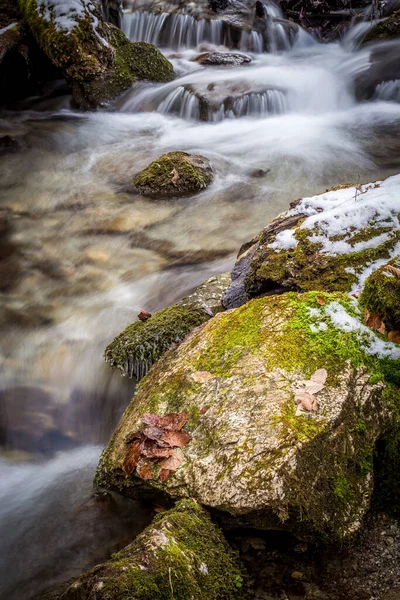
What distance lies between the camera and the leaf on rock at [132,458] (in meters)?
2.67

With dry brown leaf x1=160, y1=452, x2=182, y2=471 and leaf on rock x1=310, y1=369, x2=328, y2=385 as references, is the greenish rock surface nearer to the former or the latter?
dry brown leaf x1=160, y1=452, x2=182, y2=471

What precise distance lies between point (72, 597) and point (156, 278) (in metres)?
4.44

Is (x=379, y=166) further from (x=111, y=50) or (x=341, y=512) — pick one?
(x=341, y=512)

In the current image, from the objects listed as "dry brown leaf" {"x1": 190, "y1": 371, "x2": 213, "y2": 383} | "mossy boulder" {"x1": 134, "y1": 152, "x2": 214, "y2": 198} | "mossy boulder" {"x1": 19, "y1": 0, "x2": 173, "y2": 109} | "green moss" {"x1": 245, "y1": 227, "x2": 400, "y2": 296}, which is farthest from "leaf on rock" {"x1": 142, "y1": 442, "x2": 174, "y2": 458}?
"mossy boulder" {"x1": 19, "y1": 0, "x2": 173, "y2": 109}

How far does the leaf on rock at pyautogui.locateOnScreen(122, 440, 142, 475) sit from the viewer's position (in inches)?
105

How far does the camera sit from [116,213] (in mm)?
7695

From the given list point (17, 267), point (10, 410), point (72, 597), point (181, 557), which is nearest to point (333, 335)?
point (181, 557)

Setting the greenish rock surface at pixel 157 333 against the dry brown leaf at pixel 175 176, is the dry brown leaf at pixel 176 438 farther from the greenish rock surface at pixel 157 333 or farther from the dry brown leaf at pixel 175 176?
the dry brown leaf at pixel 175 176

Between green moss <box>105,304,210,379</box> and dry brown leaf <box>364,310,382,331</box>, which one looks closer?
dry brown leaf <box>364,310,382,331</box>

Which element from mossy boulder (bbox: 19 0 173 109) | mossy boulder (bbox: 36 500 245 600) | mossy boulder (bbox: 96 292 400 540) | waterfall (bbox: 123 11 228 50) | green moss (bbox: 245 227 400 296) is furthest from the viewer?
waterfall (bbox: 123 11 228 50)

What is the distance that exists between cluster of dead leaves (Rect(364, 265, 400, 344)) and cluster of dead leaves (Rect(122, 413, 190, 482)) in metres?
1.23

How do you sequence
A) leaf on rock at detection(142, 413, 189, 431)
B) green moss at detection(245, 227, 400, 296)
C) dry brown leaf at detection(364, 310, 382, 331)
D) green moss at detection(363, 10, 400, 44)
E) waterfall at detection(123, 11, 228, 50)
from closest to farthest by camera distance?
1. leaf on rock at detection(142, 413, 189, 431)
2. dry brown leaf at detection(364, 310, 382, 331)
3. green moss at detection(245, 227, 400, 296)
4. green moss at detection(363, 10, 400, 44)
5. waterfall at detection(123, 11, 228, 50)

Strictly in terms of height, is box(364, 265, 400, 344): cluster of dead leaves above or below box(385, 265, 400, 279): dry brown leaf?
below

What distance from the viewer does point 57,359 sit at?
4.91 metres
